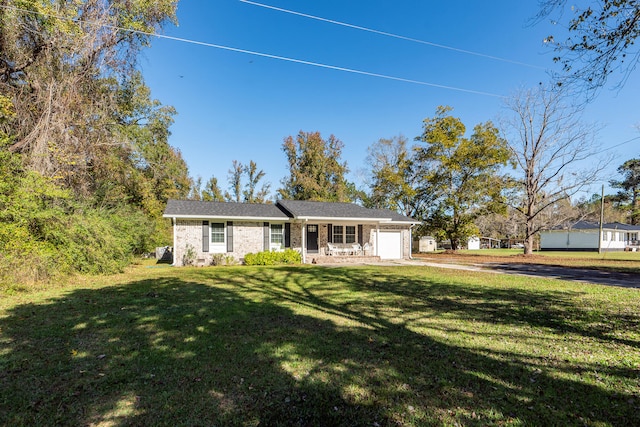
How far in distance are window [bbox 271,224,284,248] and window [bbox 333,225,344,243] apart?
3395 millimetres

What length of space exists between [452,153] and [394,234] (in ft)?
36.6

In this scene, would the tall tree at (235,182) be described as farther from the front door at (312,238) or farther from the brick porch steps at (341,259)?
the brick porch steps at (341,259)

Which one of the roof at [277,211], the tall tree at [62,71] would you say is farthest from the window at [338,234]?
the tall tree at [62,71]

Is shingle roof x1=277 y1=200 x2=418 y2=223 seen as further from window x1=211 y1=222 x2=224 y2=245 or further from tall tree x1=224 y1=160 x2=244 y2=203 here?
tall tree x1=224 y1=160 x2=244 y2=203

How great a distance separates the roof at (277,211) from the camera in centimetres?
1575

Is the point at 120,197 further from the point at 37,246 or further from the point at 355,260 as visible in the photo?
the point at 355,260

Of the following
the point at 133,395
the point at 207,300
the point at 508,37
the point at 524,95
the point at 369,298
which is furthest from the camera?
the point at 524,95

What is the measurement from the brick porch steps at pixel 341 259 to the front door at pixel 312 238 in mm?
571

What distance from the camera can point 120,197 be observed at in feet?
59.2

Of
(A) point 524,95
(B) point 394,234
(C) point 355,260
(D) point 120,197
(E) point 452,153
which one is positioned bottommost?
(C) point 355,260

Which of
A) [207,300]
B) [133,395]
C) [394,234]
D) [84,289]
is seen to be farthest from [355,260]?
[133,395]

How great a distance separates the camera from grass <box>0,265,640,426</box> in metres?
2.72

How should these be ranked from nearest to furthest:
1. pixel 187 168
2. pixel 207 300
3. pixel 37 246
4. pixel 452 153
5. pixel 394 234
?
pixel 207 300 < pixel 37 246 < pixel 394 234 < pixel 452 153 < pixel 187 168

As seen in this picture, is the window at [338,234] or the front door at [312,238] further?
the window at [338,234]
